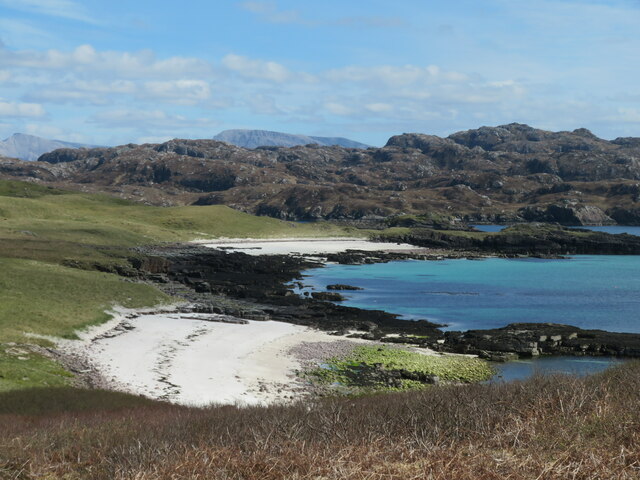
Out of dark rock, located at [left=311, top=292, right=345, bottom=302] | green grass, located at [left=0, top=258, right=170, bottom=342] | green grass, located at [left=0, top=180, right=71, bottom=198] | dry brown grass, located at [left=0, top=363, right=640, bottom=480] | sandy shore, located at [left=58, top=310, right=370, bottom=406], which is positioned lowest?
sandy shore, located at [left=58, top=310, right=370, bottom=406]

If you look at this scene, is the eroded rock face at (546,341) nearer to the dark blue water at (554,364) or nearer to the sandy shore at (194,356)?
the dark blue water at (554,364)

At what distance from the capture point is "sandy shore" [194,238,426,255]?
424 feet

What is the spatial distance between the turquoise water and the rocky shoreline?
17.8 feet

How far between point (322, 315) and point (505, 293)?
3462cm

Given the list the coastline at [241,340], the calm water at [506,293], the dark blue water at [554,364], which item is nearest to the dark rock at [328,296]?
the calm water at [506,293]

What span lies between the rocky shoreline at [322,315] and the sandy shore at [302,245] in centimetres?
2569

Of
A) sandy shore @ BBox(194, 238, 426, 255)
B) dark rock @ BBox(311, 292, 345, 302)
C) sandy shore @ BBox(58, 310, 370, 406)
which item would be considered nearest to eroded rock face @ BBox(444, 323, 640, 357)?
sandy shore @ BBox(58, 310, 370, 406)

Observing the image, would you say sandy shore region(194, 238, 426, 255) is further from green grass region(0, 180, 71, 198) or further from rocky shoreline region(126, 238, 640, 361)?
green grass region(0, 180, 71, 198)

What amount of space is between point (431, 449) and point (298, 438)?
299 centimetres

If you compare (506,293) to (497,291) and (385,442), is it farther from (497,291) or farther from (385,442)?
(385,442)

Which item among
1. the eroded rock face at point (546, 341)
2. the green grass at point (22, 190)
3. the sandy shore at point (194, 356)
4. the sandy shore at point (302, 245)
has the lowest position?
the sandy shore at point (194, 356)

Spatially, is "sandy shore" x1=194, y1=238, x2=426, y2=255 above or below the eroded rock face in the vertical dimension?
above

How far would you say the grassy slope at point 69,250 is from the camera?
39.4m

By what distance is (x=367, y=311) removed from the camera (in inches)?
2467
